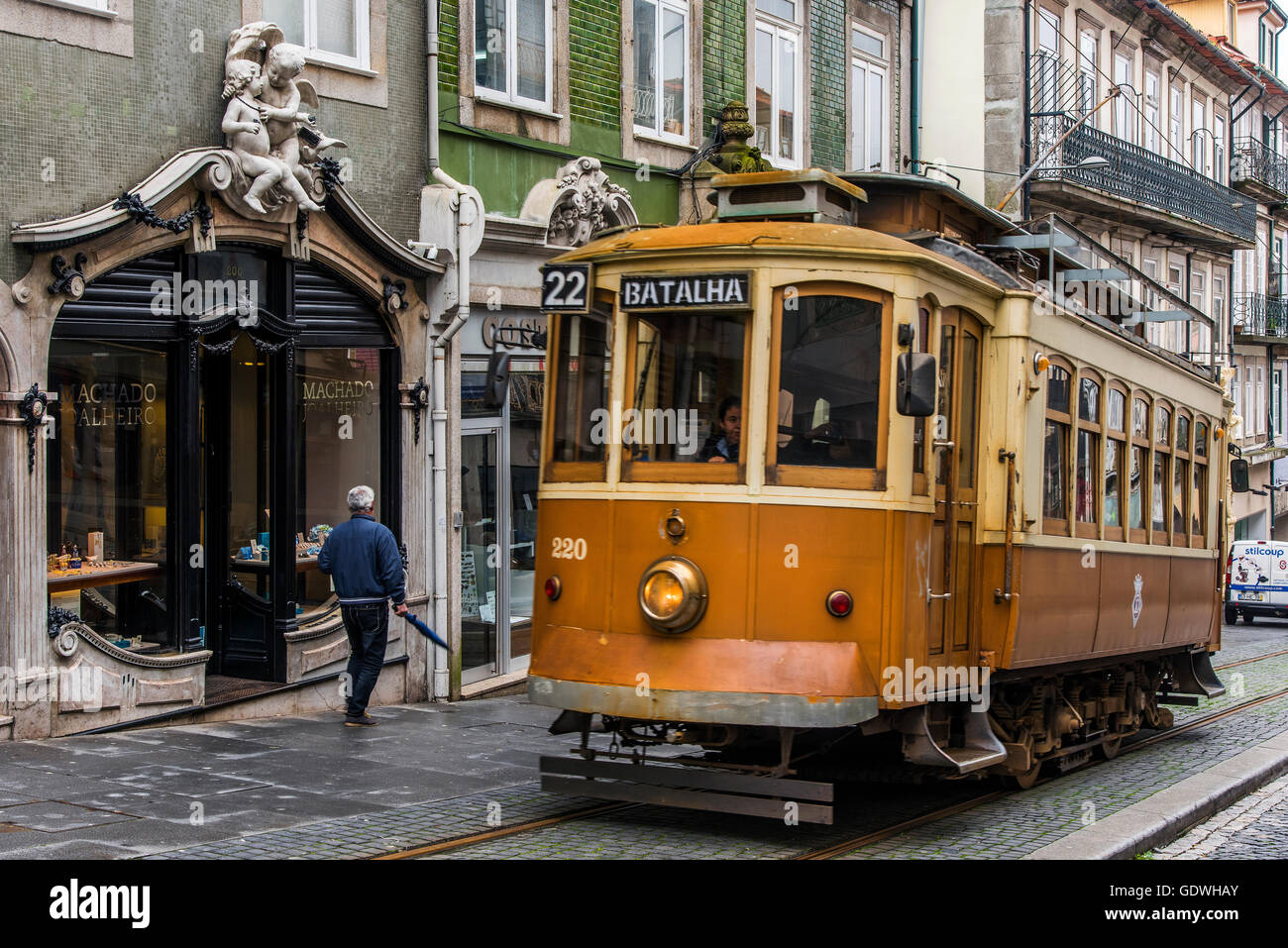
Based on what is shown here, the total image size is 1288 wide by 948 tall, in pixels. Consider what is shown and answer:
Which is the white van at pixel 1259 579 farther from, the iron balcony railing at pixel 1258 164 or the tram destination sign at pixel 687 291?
the tram destination sign at pixel 687 291

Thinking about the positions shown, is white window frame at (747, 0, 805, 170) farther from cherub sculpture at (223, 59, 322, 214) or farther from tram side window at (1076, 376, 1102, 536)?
tram side window at (1076, 376, 1102, 536)

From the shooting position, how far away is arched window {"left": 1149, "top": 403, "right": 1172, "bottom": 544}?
1225 centimetres

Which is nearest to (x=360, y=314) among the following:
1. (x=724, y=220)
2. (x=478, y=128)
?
(x=478, y=128)

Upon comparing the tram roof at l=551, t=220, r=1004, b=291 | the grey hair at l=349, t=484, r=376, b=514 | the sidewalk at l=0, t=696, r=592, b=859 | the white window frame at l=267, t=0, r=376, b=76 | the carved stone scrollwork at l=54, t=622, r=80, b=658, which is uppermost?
the white window frame at l=267, t=0, r=376, b=76

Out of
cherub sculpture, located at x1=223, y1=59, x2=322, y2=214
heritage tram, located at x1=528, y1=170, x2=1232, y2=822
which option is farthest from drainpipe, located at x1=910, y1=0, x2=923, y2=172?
heritage tram, located at x1=528, y1=170, x2=1232, y2=822

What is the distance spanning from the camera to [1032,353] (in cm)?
948

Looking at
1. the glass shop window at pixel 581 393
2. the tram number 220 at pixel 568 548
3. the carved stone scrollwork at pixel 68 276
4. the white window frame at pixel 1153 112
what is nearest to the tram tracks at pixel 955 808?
the tram number 220 at pixel 568 548

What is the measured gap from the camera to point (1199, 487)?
1375cm

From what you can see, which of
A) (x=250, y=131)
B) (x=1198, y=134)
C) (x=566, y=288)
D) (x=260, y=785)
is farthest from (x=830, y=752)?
(x=1198, y=134)

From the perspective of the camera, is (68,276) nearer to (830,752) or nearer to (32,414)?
(32,414)

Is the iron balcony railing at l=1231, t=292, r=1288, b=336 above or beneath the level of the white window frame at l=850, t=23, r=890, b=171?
beneath

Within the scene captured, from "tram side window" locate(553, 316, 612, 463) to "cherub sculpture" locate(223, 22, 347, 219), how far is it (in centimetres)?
406

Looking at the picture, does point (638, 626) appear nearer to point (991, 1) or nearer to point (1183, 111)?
point (991, 1)

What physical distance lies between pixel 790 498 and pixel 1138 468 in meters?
4.69
